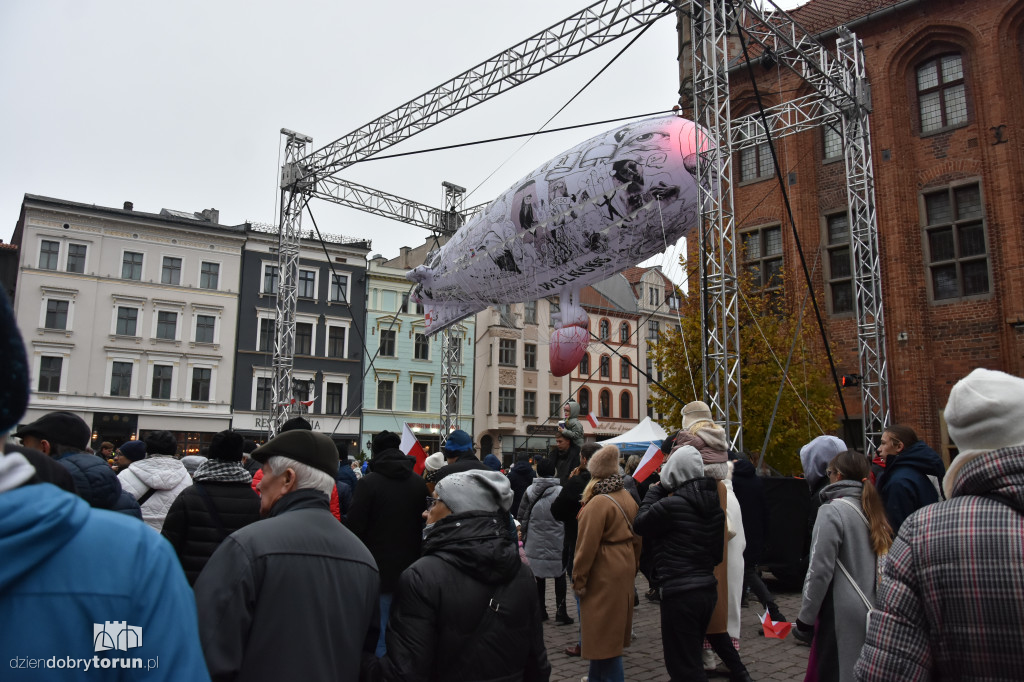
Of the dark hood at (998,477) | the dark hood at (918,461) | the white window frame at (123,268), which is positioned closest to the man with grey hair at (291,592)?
the dark hood at (998,477)

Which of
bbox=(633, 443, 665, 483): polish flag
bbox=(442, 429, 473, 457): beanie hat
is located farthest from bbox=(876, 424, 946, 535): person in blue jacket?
bbox=(442, 429, 473, 457): beanie hat

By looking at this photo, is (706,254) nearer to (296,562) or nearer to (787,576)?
(787,576)

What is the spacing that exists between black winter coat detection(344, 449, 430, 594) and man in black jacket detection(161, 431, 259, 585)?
1.16 m

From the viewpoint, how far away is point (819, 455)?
5.29m

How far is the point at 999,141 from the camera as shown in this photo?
53.2 feet

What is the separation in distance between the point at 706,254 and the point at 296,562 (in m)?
8.12

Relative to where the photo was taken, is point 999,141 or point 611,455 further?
point 999,141

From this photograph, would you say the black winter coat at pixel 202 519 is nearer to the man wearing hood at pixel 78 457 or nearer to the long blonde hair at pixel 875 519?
the man wearing hood at pixel 78 457

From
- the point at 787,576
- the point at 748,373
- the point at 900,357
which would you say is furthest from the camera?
A: the point at 900,357

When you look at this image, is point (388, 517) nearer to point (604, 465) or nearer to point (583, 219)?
point (604, 465)

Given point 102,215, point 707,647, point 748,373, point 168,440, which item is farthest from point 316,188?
point 102,215

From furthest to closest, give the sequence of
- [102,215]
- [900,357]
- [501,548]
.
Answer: [102,215] → [900,357] → [501,548]

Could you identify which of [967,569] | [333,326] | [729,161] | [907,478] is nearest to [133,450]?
[907,478]

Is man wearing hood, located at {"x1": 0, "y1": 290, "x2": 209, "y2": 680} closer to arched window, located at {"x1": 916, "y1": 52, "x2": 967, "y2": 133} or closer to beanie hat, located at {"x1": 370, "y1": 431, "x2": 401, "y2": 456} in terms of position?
beanie hat, located at {"x1": 370, "y1": 431, "x2": 401, "y2": 456}
